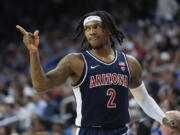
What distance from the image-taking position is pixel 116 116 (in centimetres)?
408

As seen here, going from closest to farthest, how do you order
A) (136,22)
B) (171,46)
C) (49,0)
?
(171,46) < (136,22) < (49,0)

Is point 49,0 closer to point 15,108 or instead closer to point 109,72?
point 15,108

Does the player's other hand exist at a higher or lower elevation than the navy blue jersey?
lower

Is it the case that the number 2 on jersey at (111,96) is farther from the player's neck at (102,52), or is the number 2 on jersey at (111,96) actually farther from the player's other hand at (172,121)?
the player's other hand at (172,121)

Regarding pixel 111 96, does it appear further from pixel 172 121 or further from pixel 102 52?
pixel 172 121

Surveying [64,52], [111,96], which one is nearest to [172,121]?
[111,96]

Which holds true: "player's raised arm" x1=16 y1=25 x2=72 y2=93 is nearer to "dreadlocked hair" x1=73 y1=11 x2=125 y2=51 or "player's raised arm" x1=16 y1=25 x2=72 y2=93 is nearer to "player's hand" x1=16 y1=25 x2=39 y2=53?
"player's hand" x1=16 y1=25 x2=39 y2=53

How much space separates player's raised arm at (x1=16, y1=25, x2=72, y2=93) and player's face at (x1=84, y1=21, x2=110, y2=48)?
0.84ft

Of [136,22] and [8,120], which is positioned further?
[136,22]

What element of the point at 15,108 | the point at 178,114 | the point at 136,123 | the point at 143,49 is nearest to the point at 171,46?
the point at 143,49

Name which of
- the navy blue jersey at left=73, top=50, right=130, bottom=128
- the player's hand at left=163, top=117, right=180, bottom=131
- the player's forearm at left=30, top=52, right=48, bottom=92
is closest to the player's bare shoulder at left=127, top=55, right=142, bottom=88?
the navy blue jersey at left=73, top=50, right=130, bottom=128

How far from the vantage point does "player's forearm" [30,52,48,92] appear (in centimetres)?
362

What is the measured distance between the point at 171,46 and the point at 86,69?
582cm

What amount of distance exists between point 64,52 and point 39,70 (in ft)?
32.7
